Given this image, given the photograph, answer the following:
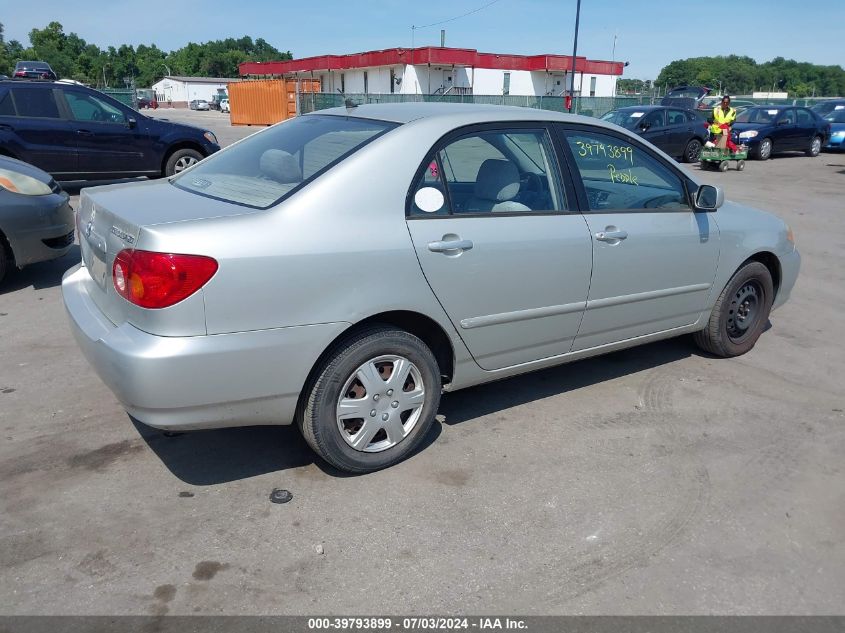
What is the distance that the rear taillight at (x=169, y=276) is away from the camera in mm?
2838

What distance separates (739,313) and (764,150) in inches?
700

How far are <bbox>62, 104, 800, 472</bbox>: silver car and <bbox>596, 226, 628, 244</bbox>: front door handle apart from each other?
0.04 ft

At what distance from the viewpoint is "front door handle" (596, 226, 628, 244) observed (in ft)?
13.2

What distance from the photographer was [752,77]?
114 m

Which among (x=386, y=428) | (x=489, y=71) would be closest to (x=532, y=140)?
(x=386, y=428)

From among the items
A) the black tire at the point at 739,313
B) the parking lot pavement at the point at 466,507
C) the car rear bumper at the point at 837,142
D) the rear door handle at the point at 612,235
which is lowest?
the parking lot pavement at the point at 466,507

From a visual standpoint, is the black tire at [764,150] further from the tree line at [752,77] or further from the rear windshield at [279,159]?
the tree line at [752,77]

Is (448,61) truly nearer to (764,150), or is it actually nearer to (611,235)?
(764,150)

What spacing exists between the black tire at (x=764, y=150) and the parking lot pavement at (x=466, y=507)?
58.3ft

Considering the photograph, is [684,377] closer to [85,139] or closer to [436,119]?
[436,119]

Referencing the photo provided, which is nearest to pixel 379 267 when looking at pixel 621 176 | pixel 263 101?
pixel 621 176

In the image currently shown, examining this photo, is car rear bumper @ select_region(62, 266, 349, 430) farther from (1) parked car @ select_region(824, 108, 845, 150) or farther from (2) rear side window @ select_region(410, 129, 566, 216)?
(1) parked car @ select_region(824, 108, 845, 150)

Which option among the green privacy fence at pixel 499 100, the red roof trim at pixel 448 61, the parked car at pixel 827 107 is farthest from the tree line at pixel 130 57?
the parked car at pixel 827 107

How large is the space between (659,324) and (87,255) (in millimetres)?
3354
